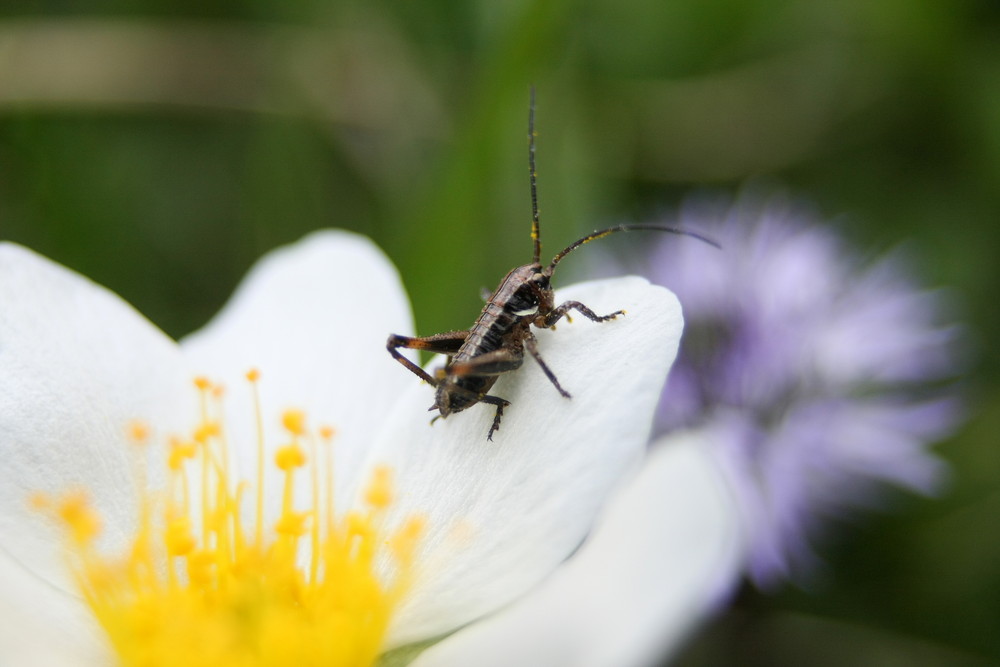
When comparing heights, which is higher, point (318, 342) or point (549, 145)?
point (549, 145)

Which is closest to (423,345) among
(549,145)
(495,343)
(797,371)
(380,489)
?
(495,343)

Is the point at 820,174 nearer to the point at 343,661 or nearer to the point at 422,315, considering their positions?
the point at 422,315

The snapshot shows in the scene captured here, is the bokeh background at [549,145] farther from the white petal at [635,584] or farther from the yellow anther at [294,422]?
the white petal at [635,584]

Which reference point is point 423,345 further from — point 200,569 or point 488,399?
point 200,569

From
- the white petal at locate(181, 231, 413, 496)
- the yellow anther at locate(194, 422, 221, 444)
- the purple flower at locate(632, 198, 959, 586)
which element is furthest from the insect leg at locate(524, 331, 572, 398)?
the purple flower at locate(632, 198, 959, 586)

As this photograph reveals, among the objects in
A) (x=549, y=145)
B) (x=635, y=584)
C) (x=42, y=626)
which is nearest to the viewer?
(x=635, y=584)

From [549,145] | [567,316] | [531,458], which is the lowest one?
[531,458]

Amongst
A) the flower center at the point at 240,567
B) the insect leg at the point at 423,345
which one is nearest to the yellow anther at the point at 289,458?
the flower center at the point at 240,567
